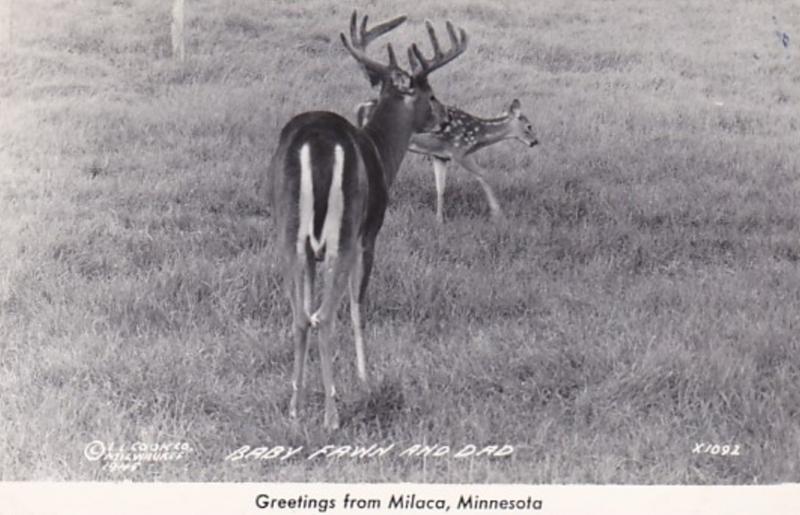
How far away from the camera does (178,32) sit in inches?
183

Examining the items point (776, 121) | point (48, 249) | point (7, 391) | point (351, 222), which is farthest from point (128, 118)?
point (776, 121)

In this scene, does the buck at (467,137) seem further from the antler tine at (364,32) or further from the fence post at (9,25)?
the fence post at (9,25)

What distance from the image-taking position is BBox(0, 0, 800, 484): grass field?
3.17 m

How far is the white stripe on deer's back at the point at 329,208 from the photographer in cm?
299

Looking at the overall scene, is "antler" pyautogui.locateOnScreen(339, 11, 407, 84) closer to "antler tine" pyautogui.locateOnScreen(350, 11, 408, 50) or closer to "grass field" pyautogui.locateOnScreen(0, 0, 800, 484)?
"antler tine" pyautogui.locateOnScreen(350, 11, 408, 50)

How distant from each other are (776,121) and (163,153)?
2.81 m

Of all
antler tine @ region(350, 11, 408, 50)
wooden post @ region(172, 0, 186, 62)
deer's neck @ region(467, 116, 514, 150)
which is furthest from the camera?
deer's neck @ region(467, 116, 514, 150)

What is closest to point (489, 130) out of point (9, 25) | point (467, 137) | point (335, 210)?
point (467, 137)

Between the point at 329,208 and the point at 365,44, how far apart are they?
4.16 ft

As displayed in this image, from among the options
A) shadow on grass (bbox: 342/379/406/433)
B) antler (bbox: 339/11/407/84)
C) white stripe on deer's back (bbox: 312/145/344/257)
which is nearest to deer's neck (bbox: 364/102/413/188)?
antler (bbox: 339/11/407/84)

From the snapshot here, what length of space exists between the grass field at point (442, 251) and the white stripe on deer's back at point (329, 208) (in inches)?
21.3

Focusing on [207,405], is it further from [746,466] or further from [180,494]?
[746,466]

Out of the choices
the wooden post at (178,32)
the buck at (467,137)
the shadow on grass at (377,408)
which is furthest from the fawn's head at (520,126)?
the shadow on grass at (377,408)

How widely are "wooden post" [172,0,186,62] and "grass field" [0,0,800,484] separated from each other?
0.04 meters
